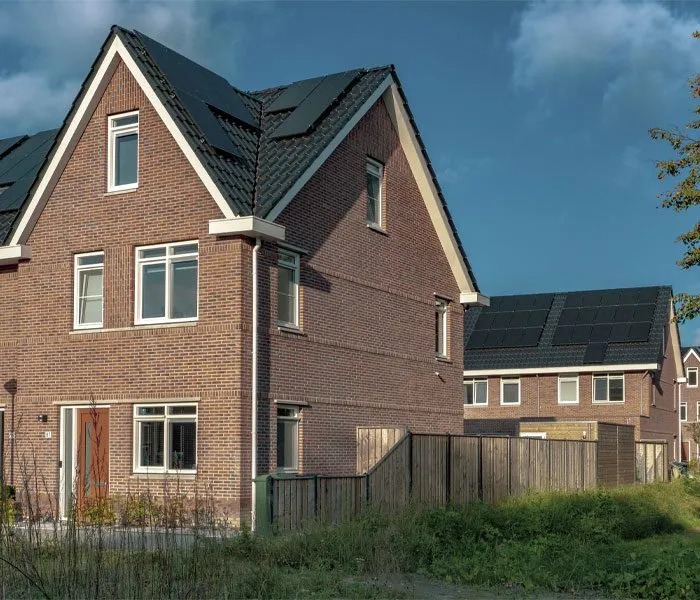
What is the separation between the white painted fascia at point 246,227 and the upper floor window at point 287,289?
45.5 inches

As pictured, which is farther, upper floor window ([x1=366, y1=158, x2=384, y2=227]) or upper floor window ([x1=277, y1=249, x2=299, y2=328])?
upper floor window ([x1=366, y1=158, x2=384, y2=227])

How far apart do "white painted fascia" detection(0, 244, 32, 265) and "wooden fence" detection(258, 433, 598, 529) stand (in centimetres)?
957

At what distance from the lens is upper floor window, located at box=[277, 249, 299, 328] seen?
22.3 m

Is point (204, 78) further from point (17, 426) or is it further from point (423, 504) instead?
point (423, 504)

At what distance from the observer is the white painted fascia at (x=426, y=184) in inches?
1089

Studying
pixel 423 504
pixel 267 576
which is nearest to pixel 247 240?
pixel 423 504

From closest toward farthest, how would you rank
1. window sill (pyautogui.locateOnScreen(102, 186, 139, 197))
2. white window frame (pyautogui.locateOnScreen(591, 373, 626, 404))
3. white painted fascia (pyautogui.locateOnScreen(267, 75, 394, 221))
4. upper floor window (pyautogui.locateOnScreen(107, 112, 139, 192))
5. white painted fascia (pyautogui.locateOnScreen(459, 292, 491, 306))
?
white painted fascia (pyautogui.locateOnScreen(267, 75, 394, 221)) < window sill (pyautogui.locateOnScreen(102, 186, 139, 197)) < upper floor window (pyautogui.locateOnScreen(107, 112, 139, 192)) < white painted fascia (pyautogui.locateOnScreen(459, 292, 491, 306)) < white window frame (pyautogui.locateOnScreen(591, 373, 626, 404))

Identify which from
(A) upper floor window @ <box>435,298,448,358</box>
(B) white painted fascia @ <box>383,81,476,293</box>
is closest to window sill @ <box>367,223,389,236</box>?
(B) white painted fascia @ <box>383,81,476,293</box>

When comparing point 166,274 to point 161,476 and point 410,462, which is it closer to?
point 161,476

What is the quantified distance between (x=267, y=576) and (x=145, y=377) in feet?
35.9

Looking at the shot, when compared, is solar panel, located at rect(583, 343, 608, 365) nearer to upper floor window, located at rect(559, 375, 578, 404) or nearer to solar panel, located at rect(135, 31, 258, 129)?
upper floor window, located at rect(559, 375, 578, 404)

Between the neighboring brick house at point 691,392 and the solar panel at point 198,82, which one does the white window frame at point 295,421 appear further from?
the neighboring brick house at point 691,392

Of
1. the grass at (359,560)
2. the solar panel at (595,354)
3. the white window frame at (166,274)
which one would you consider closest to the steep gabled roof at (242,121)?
the white window frame at (166,274)

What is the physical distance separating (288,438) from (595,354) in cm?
2766
